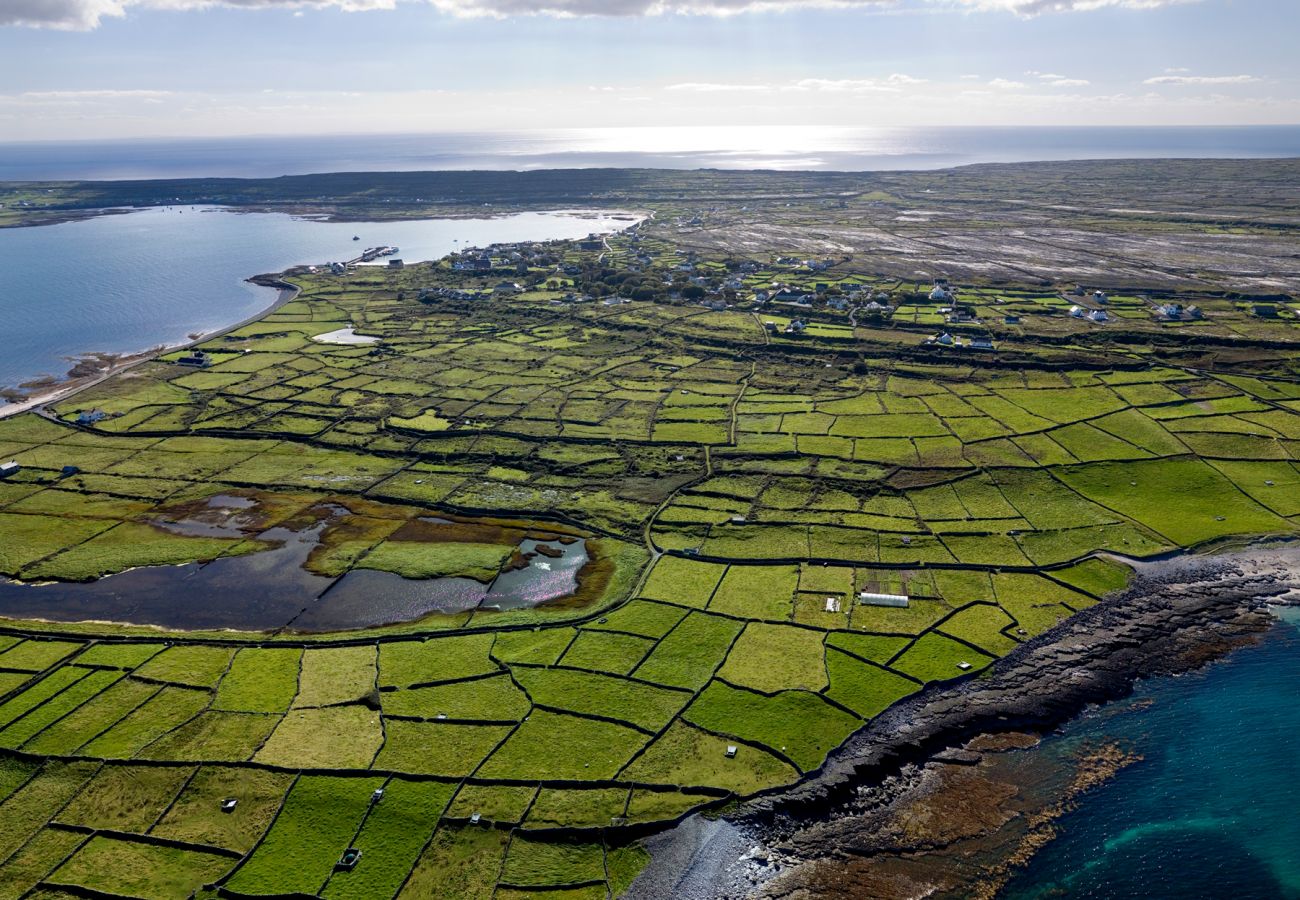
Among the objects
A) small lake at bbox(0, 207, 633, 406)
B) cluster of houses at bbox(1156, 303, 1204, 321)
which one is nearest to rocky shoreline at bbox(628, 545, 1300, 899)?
cluster of houses at bbox(1156, 303, 1204, 321)

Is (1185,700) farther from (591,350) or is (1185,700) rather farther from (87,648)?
(591,350)

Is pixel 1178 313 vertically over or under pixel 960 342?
over

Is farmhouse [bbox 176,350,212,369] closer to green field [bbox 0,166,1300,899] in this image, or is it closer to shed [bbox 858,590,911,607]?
green field [bbox 0,166,1300,899]

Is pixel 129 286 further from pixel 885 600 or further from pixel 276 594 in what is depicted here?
pixel 885 600

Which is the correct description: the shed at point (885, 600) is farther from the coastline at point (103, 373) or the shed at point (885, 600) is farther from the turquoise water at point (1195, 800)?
the coastline at point (103, 373)

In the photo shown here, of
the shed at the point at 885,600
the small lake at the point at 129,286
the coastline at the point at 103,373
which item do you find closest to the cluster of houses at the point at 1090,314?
the shed at the point at 885,600

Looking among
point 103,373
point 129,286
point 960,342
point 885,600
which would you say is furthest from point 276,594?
point 129,286

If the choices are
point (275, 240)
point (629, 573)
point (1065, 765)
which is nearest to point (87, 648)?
point (629, 573)
